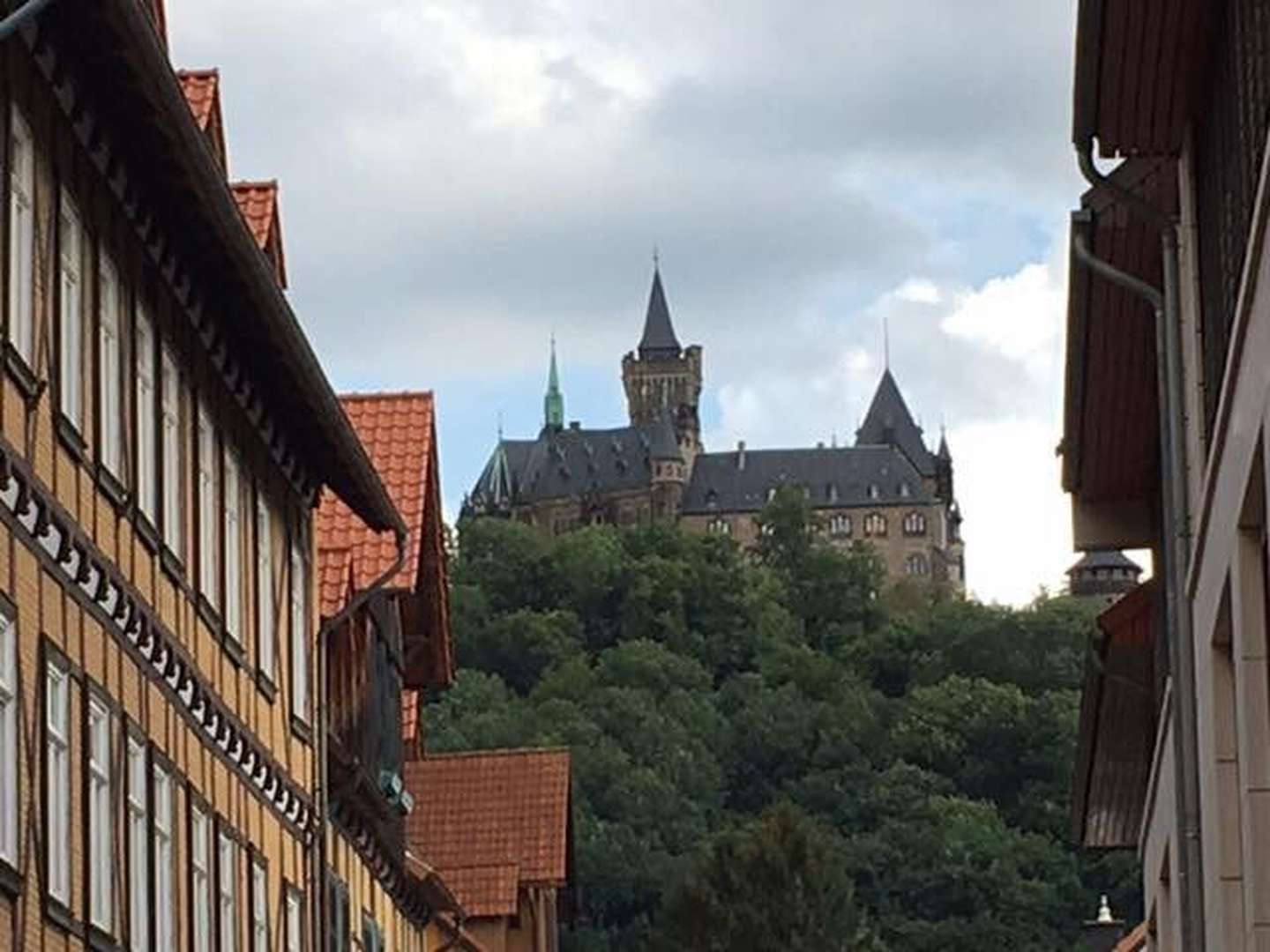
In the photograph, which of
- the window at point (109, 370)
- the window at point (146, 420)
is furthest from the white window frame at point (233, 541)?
the window at point (109, 370)

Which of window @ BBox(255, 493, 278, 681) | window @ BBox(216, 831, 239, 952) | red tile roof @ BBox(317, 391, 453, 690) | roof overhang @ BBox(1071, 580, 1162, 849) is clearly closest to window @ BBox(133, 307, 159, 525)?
window @ BBox(216, 831, 239, 952)

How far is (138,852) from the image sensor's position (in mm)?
22703

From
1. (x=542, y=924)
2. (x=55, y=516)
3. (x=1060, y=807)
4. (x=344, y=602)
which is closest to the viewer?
(x=55, y=516)

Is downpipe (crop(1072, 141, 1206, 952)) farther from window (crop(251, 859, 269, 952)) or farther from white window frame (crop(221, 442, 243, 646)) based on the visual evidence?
window (crop(251, 859, 269, 952))

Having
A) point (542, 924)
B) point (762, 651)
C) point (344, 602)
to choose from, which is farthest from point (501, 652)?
point (344, 602)

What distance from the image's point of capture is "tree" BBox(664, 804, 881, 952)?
111188 millimetres

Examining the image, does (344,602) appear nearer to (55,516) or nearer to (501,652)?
(55,516)

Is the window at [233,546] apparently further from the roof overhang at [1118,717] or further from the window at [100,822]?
the roof overhang at [1118,717]

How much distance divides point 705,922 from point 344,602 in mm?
79335

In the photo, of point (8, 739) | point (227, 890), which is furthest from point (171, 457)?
point (8, 739)

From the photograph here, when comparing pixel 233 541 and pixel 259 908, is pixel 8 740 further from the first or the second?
pixel 259 908

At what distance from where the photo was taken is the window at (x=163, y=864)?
76.9 ft

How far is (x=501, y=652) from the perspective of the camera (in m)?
191

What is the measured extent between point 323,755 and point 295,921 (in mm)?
1794
